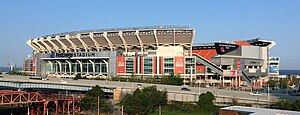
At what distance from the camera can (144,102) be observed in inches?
1877

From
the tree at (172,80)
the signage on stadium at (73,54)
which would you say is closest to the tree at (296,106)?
the tree at (172,80)

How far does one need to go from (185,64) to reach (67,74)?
45.2 metres

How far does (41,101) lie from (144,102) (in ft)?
57.6

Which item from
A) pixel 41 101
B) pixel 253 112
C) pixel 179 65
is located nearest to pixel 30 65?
pixel 179 65

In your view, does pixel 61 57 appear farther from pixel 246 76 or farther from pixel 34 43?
pixel 246 76

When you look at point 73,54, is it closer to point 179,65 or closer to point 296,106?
point 179,65

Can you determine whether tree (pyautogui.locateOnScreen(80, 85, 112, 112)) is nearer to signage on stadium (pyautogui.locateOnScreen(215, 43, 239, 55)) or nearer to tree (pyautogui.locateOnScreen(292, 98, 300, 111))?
tree (pyautogui.locateOnScreen(292, 98, 300, 111))

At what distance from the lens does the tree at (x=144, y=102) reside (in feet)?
152

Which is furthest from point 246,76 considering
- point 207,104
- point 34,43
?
point 34,43

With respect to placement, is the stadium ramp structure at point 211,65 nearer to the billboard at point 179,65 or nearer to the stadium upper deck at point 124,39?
the billboard at point 179,65

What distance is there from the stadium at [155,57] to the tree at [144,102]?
47.7 meters

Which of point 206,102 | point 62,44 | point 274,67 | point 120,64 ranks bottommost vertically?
point 206,102

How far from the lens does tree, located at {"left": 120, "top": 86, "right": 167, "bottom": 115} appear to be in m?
46.2

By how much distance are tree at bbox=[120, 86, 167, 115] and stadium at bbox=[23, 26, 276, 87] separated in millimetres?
47654
